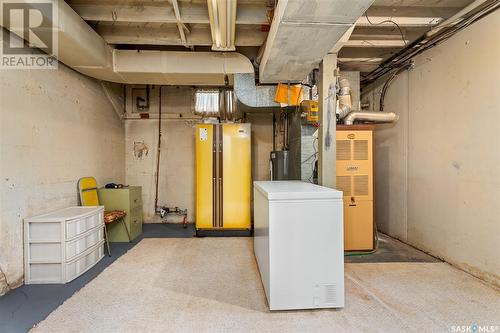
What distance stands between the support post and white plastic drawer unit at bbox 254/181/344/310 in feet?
2.30

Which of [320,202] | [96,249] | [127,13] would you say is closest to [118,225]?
[96,249]

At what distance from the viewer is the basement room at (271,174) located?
2.13 meters

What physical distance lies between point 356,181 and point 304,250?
1831mm

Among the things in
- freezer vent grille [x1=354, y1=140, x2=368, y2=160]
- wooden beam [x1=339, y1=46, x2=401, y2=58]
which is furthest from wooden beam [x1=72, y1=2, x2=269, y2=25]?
freezer vent grille [x1=354, y1=140, x2=368, y2=160]

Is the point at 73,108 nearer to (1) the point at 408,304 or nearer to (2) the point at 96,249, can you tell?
(2) the point at 96,249

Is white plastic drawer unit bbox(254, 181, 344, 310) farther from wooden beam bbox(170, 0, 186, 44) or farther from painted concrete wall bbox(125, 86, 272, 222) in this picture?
painted concrete wall bbox(125, 86, 272, 222)

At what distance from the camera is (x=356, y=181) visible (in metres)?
3.58

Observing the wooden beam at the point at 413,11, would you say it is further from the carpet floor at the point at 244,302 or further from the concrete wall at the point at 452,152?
the carpet floor at the point at 244,302

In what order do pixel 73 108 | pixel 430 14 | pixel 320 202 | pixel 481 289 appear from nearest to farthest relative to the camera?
pixel 320 202
pixel 481 289
pixel 430 14
pixel 73 108

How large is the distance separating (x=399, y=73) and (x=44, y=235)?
5.11m

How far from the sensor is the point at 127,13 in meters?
2.85

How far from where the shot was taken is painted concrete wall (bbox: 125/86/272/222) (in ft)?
17.1

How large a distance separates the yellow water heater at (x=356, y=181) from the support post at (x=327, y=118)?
0.82 meters

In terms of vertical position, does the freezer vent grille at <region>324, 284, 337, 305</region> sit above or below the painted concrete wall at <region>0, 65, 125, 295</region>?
below
